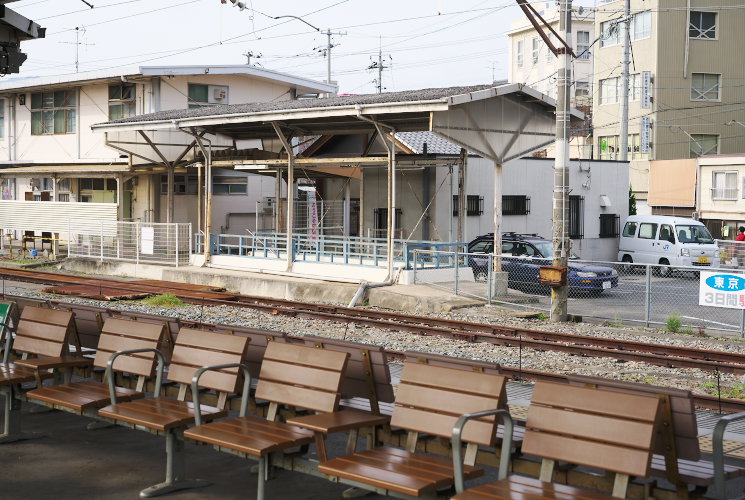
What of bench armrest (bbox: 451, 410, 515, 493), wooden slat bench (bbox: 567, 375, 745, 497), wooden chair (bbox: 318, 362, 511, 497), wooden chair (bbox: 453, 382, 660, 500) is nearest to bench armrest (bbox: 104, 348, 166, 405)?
wooden chair (bbox: 318, 362, 511, 497)

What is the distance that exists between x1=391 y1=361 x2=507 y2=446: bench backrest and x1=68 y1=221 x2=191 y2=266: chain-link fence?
73.2 ft

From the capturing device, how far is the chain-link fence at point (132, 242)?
29469 millimetres

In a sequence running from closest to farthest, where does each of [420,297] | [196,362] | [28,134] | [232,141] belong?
[196,362]
[420,297]
[232,141]
[28,134]

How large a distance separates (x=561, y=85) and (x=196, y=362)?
40.9 feet

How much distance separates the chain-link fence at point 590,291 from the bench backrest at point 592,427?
12596 mm

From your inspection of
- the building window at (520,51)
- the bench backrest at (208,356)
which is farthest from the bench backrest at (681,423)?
the building window at (520,51)

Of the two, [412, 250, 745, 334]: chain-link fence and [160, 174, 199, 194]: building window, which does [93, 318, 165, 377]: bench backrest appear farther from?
[160, 174, 199, 194]: building window

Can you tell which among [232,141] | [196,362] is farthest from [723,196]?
[196,362]

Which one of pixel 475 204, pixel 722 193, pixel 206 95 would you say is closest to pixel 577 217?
pixel 475 204

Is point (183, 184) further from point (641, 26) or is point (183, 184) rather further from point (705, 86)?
point (705, 86)

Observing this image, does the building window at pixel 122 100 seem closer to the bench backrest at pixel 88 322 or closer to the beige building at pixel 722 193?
the beige building at pixel 722 193

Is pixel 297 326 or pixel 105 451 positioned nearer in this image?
pixel 105 451

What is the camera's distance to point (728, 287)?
1692 centimetres

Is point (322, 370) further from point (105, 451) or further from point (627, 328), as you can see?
point (627, 328)
